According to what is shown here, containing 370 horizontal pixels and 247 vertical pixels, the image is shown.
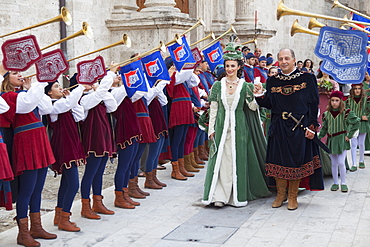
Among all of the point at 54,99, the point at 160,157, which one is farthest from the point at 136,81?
the point at 160,157

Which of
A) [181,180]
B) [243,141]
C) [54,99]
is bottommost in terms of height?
[181,180]

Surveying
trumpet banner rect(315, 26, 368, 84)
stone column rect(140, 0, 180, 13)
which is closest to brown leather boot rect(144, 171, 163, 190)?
trumpet banner rect(315, 26, 368, 84)

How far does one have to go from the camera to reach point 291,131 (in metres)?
7.01

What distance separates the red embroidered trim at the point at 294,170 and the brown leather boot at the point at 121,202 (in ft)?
5.49

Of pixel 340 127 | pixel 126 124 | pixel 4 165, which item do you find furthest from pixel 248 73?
pixel 4 165

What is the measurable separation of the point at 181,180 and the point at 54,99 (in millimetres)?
3229

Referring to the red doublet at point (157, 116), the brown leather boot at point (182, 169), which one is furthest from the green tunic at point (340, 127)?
the red doublet at point (157, 116)

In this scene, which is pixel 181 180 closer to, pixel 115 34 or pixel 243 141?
pixel 243 141

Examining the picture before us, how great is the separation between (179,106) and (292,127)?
7.08 ft

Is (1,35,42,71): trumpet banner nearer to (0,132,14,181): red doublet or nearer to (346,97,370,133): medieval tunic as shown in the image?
(0,132,14,181): red doublet

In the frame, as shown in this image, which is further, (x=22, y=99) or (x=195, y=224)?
(x=195, y=224)

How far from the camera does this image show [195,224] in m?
6.55

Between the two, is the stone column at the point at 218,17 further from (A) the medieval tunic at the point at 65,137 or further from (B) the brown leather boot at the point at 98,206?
(A) the medieval tunic at the point at 65,137

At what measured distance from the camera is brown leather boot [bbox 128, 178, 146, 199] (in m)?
7.63
